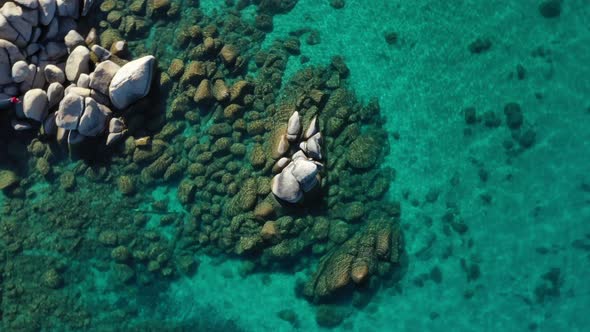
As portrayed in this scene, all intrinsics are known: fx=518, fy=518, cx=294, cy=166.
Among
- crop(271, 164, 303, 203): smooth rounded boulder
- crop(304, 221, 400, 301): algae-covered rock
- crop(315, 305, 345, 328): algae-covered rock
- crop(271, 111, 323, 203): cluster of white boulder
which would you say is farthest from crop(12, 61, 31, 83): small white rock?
crop(315, 305, 345, 328): algae-covered rock

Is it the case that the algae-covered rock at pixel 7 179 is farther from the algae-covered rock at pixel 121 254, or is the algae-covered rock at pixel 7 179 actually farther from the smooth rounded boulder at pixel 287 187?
the smooth rounded boulder at pixel 287 187

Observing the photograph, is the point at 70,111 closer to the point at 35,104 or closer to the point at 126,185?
the point at 35,104

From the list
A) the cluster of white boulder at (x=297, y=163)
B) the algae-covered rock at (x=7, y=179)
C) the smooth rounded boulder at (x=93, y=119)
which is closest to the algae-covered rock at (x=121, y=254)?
the smooth rounded boulder at (x=93, y=119)

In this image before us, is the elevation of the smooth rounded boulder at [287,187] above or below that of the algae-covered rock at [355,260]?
above

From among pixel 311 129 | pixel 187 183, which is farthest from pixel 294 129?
pixel 187 183

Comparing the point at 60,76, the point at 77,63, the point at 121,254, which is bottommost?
the point at 121,254

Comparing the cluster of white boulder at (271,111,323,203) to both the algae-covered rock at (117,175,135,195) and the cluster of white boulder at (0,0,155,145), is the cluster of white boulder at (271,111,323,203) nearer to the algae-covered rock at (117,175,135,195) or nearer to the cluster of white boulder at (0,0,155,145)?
the algae-covered rock at (117,175,135,195)
